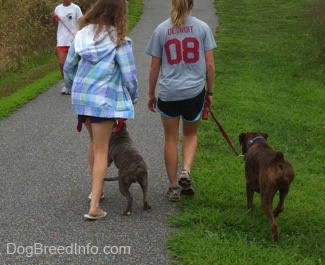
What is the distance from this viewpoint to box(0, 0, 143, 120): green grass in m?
11.3

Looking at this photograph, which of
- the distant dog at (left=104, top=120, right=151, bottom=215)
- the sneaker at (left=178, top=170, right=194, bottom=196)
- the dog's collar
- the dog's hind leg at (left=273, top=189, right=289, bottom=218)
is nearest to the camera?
the dog's hind leg at (left=273, top=189, right=289, bottom=218)

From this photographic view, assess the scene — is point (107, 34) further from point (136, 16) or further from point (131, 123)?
point (136, 16)

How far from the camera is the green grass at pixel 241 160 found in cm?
495

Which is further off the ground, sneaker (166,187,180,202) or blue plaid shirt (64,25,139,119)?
blue plaid shirt (64,25,139,119)

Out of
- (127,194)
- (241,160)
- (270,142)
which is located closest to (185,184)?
(127,194)

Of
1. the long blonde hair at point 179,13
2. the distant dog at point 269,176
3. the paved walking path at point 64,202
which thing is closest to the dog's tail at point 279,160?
the distant dog at point 269,176

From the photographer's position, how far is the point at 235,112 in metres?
11.0

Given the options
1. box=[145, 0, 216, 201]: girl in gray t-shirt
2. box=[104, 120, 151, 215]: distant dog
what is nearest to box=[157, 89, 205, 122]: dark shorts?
box=[145, 0, 216, 201]: girl in gray t-shirt

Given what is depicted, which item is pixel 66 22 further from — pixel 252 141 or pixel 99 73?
pixel 252 141

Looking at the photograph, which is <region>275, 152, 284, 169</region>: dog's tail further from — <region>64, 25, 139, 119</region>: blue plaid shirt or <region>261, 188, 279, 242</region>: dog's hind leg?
<region>64, 25, 139, 119</region>: blue plaid shirt

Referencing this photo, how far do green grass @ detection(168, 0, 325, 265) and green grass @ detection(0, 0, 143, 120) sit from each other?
3.62m

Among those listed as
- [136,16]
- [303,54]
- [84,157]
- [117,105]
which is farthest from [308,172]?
[136,16]

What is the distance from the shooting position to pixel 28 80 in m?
14.4

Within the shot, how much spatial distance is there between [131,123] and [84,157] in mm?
2291
